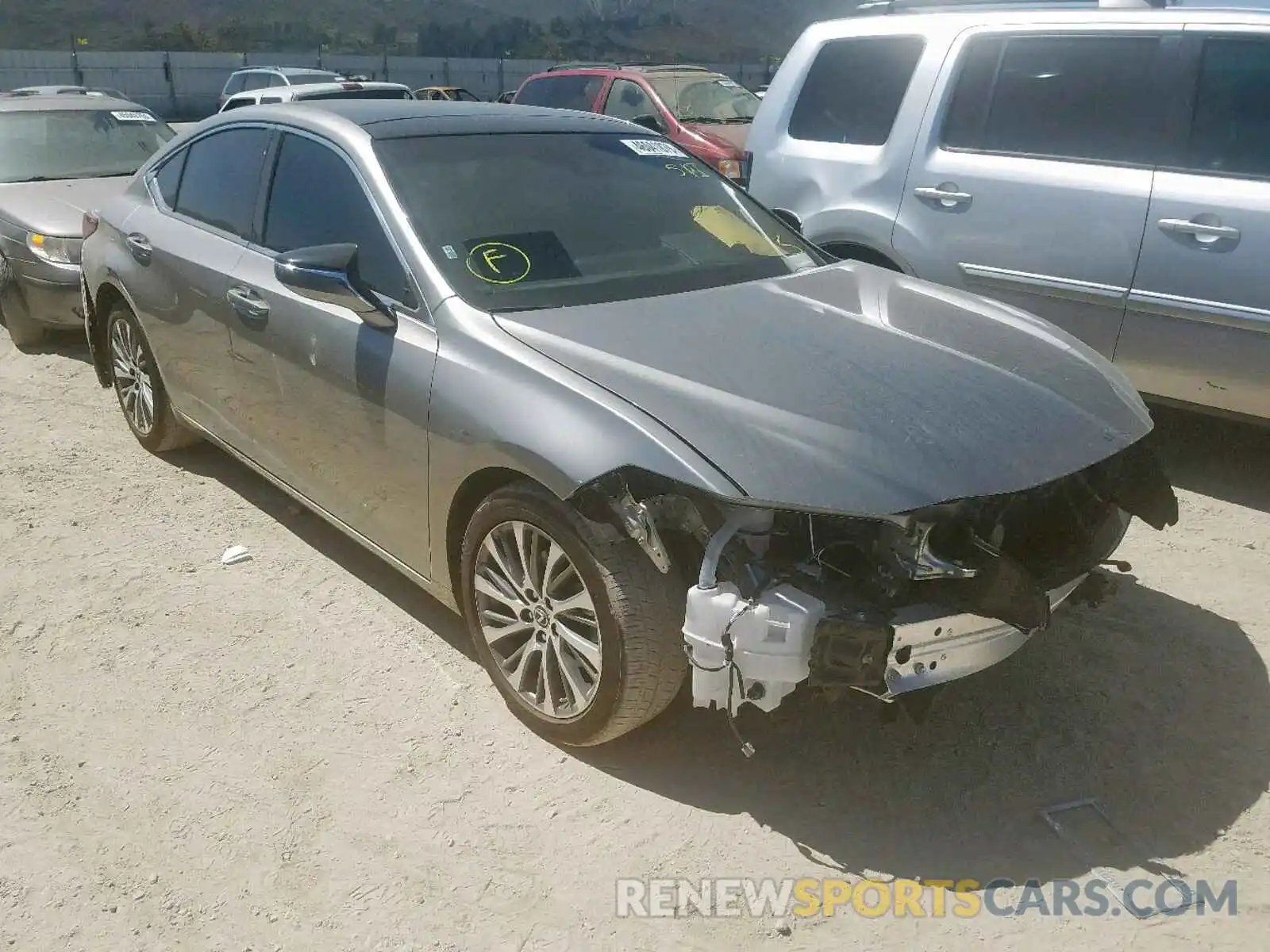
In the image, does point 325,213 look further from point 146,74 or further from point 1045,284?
point 146,74

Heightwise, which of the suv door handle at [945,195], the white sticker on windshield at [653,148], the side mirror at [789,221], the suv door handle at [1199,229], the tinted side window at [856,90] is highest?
the tinted side window at [856,90]

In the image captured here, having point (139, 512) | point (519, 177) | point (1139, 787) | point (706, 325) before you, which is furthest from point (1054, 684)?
point (139, 512)

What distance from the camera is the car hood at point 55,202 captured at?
6.93m

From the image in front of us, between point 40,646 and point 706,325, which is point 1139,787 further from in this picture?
point 40,646

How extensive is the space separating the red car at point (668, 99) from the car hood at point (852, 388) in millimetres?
7944

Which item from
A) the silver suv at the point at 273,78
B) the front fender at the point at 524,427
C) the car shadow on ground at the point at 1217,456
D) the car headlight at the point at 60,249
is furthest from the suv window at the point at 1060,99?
the silver suv at the point at 273,78

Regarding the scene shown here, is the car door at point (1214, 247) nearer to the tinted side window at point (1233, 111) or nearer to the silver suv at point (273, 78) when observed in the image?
the tinted side window at point (1233, 111)

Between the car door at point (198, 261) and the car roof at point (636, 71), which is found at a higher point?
the car roof at point (636, 71)

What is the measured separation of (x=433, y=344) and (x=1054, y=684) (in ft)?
Answer: 7.14

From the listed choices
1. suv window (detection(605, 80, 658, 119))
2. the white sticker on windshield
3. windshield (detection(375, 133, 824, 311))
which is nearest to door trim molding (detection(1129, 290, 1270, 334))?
windshield (detection(375, 133, 824, 311))

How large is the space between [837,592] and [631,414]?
66 cm

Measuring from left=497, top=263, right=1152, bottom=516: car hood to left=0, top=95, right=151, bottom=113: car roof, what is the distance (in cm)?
699

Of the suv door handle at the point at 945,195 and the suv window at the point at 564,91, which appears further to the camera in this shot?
the suv window at the point at 564,91

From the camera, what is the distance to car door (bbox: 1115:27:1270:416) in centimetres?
439
